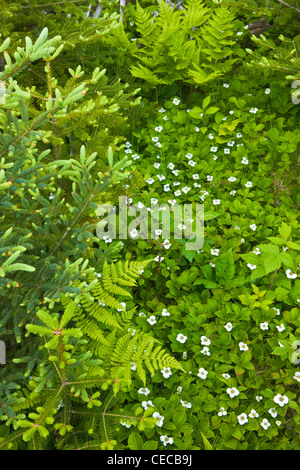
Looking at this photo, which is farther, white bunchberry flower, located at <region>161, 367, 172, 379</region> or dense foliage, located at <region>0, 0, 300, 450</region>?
white bunchberry flower, located at <region>161, 367, 172, 379</region>

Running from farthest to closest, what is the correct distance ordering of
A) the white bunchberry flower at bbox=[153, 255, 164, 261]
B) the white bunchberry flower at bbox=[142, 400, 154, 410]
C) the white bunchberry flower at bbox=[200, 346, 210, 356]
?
the white bunchberry flower at bbox=[153, 255, 164, 261]
the white bunchberry flower at bbox=[200, 346, 210, 356]
the white bunchberry flower at bbox=[142, 400, 154, 410]

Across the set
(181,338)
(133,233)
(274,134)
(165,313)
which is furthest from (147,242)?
(274,134)

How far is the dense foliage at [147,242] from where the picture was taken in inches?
72.8

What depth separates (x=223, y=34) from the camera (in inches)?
161

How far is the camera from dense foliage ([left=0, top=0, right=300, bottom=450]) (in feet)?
6.07

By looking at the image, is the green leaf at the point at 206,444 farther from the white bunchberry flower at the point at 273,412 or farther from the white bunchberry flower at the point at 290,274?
the white bunchberry flower at the point at 290,274

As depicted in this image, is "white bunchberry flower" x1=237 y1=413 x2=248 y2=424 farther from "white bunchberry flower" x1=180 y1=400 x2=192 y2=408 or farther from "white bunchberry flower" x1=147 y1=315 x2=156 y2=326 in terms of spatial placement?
"white bunchberry flower" x1=147 y1=315 x2=156 y2=326

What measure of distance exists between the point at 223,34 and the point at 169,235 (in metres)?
2.54

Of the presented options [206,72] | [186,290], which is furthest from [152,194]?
[206,72]

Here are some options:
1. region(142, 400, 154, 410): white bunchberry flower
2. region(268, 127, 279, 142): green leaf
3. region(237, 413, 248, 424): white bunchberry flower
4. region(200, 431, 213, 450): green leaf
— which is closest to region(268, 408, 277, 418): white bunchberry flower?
region(237, 413, 248, 424): white bunchberry flower

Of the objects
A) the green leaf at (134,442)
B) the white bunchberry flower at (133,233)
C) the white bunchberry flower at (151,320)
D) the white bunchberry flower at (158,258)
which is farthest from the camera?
the white bunchberry flower at (133,233)

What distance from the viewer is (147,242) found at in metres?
3.27

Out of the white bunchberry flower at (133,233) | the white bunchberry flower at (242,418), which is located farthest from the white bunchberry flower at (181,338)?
the white bunchberry flower at (133,233)
